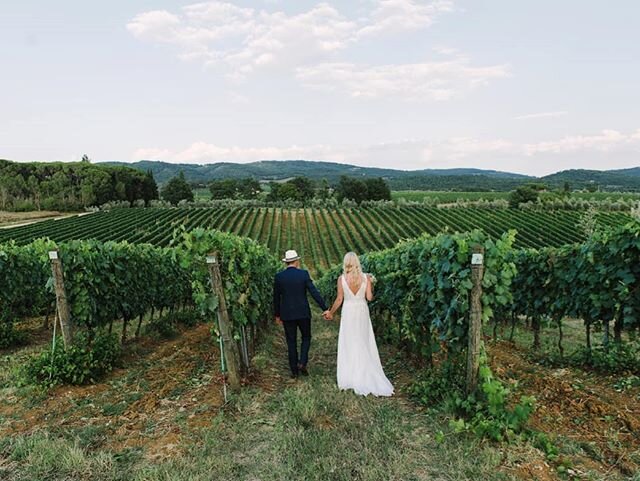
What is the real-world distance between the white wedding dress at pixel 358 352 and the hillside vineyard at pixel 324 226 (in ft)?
102

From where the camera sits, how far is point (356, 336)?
19.1ft

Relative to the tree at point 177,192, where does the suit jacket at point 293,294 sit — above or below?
below

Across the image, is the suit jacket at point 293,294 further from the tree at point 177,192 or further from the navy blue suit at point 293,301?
the tree at point 177,192

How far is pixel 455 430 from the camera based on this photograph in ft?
12.9

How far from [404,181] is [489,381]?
17757 cm

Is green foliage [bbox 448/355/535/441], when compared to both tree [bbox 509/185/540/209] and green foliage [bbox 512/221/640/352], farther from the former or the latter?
tree [bbox 509/185/540/209]

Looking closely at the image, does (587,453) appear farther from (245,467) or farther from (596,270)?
(596,270)

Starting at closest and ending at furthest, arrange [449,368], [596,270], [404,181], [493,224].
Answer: [449,368]
[596,270]
[493,224]
[404,181]

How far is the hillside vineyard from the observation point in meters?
44.4

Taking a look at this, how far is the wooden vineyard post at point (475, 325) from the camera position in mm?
4340

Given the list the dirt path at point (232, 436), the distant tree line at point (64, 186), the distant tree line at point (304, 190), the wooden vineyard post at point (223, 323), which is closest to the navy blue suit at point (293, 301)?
the dirt path at point (232, 436)

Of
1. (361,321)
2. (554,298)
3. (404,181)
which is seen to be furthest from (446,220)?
(404,181)

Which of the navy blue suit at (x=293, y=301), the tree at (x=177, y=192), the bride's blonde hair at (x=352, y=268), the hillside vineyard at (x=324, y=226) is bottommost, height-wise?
the hillside vineyard at (x=324, y=226)

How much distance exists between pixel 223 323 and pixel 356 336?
175 cm
